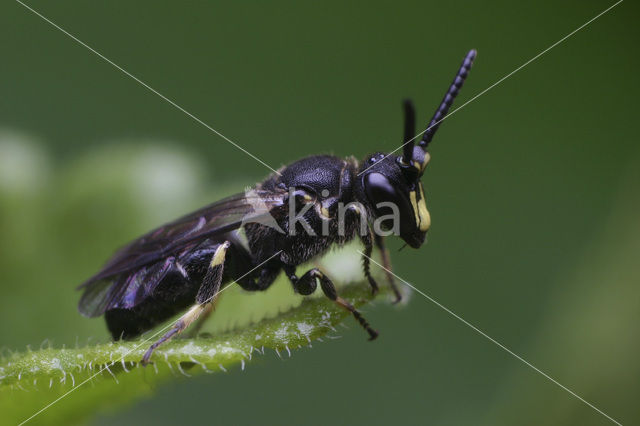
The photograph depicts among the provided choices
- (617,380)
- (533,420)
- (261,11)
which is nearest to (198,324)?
(533,420)

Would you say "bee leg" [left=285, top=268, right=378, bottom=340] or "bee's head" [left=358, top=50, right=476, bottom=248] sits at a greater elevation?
"bee's head" [left=358, top=50, right=476, bottom=248]

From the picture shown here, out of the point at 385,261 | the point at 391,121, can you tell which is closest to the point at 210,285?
the point at 385,261

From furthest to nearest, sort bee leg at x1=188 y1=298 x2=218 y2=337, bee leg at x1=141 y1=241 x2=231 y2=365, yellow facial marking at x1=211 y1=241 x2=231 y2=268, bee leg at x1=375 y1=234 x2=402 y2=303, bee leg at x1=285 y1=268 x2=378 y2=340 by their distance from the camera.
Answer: bee leg at x1=375 y1=234 x2=402 y2=303 < bee leg at x1=188 y1=298 x2=218 y2=337 < yellow facial marking at x1=211 y1=241 x2=231 y2=268 < bee leg at x1=141 y1=241 x2=231 y2=365 < bee leg at x1=285 y1=268 x2=378 y2=340

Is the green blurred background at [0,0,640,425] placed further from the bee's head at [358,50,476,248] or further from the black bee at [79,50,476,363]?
the bee's head at [358,50,476,248]

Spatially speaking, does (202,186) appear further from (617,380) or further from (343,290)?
(617,380)

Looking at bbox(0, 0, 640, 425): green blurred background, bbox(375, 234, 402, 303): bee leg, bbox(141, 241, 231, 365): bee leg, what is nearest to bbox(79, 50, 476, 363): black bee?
bbox(141, 241, 231, 365): bee leg
